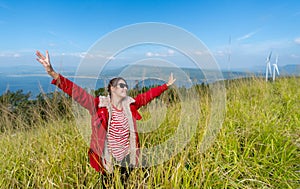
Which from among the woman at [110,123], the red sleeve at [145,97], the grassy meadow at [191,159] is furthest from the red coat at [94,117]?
the red sleeve at [145,97]

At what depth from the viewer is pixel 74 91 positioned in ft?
5.82

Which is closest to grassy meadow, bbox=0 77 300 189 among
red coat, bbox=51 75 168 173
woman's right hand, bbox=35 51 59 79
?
red coat, bbox=51 75 168 173

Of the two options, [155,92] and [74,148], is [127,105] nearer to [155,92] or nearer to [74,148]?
[155,92]

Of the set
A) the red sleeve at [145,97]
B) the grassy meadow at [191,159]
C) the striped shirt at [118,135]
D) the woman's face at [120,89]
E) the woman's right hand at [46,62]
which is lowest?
the grassy meadow at [191,159]

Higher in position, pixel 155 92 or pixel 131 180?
pixel 155 92

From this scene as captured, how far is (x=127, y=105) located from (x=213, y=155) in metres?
1.07

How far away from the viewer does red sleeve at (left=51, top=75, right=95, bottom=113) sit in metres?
1.72

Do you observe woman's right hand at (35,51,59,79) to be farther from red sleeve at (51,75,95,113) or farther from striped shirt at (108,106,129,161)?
striped shirt at (108,106,129,161)

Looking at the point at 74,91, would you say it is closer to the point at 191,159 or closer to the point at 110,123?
the point at 110,123

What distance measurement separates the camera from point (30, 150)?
2.19 metres

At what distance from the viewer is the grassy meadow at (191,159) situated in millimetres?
1541

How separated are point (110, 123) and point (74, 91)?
0.47m

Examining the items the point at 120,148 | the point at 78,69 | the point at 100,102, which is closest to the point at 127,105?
the point at 100,102

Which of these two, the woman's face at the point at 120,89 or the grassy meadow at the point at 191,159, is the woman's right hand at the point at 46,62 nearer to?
the woman's face at the point at 120,89
